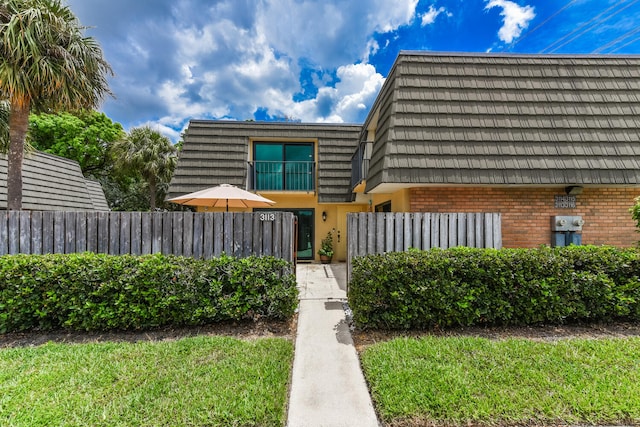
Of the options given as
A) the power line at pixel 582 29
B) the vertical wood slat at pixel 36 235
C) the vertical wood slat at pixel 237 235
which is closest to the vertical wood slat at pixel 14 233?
the vertical wood slat at pixel 36 235

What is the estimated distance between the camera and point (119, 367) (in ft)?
9.83

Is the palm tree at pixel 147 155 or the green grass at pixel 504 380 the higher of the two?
the palm tree at pixel 147 155

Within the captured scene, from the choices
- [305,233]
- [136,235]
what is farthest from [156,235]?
[305,233]

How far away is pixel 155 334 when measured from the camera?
3.99m

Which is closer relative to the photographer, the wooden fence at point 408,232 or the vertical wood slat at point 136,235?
the vertical wood slat at point 136,235

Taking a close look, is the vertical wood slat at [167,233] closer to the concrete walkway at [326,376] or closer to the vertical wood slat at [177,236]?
the vertical wood slat at [177,236]

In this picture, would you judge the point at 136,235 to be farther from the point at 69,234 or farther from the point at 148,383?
the point at 148,383

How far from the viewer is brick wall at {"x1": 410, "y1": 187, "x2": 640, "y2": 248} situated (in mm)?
6141

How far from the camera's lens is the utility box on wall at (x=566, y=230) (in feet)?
19.8

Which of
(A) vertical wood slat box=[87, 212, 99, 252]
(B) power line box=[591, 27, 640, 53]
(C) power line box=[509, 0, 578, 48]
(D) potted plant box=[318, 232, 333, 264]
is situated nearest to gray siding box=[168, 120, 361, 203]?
(D) potted plant box=[318, 232, 333, 264]

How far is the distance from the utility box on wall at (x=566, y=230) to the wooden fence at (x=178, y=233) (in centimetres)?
610

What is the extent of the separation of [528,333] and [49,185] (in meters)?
17.0

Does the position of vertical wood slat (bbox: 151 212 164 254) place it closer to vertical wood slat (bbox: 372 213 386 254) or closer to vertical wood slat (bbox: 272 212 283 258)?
vertical wood slat (bbox: 272 212 283 258)

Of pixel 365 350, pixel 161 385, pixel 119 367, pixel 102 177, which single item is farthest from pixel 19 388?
pixel 102 177
